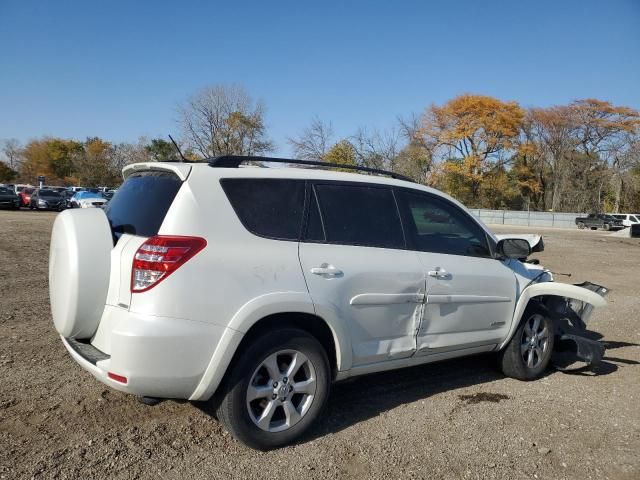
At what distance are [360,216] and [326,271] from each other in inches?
23.7

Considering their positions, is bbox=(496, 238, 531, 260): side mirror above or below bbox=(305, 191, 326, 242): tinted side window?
below

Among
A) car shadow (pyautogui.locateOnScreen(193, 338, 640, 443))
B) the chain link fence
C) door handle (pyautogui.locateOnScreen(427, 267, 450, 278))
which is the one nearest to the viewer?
car shadow (pyautogui.locateOnScreen(193, 338, 640, 443))

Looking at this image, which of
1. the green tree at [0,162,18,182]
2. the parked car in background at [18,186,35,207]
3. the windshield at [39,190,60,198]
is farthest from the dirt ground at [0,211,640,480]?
the green tree at [0,162,18,182]

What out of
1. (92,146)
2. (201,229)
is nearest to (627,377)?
(201,229)

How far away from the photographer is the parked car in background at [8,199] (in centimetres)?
3431

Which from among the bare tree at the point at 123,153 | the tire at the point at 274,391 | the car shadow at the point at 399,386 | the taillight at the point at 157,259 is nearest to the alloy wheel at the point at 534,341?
the car shadow at the point at 399,386

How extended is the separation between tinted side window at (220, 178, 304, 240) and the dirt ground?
1420 millimetres

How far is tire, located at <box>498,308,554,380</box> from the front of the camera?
4.68m

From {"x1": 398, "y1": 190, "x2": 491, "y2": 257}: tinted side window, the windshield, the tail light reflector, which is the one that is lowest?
the tail light reflector

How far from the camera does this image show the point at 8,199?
→ 34562 millimetres

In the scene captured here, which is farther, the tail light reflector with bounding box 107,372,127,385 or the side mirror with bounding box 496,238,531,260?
the side mirror with bounding box 496,238,531,260

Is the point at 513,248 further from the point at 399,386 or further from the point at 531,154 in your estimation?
the point at 531,154

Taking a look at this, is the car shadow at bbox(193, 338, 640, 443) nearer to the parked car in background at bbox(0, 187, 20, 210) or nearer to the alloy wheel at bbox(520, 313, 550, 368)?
the alloy wheel at bbox(520, 313, 550, 368)

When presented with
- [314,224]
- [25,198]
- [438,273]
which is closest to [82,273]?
[314,224]
